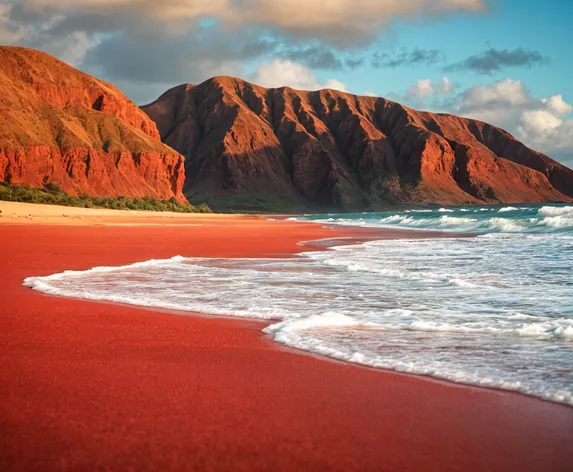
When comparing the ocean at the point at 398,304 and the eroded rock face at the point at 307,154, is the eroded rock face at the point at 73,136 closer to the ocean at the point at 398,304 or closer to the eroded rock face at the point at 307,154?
Answer: the eroded rock face at the point at 307,154

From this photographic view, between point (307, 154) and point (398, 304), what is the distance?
6410 inches

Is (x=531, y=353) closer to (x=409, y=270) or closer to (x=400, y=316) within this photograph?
(x=400, y=316)

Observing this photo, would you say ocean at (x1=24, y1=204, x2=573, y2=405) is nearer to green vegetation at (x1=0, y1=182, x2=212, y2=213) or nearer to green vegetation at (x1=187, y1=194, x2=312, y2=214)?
green vegetation at (x1=0, y1=182, x2=212, y2=213)


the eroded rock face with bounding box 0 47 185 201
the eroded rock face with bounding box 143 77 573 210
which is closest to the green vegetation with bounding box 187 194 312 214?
the eroded rock face with bounding box 143 77 573 210

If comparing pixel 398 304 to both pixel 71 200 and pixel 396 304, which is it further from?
pixel 71 200

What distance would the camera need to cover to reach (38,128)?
80.2 metres

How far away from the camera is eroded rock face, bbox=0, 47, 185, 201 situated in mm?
75188

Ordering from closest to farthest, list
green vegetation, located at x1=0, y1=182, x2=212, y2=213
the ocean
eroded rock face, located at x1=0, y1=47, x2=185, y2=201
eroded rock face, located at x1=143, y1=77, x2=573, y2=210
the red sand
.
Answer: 1. the red sand
2. the ocean
3. green vegetation, located at x1=0, y1=182, x2=212, y2=213
4. eroded rock face, located at x1=0, y1=47, x2=185, y2=201
5. eroded rock face, located at x1=143, y1=77, x2=573, y2=210

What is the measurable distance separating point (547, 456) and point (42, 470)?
2.54 meters

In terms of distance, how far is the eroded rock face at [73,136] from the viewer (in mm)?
75188

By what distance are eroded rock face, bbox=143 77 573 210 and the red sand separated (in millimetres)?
148250

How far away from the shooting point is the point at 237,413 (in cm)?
372

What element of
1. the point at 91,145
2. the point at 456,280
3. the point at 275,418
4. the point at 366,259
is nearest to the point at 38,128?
the point at 91,145

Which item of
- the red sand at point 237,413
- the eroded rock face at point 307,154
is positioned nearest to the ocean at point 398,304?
the red sand at point 237,413
